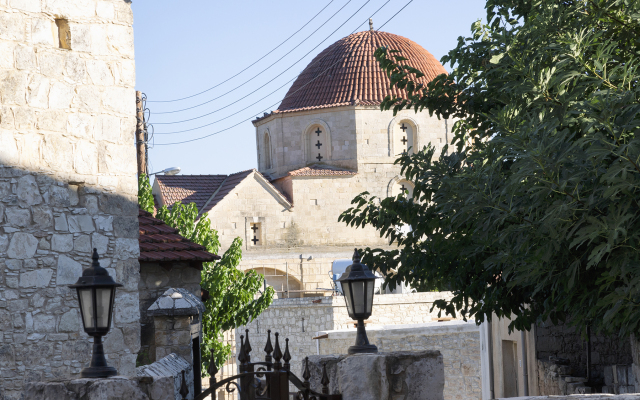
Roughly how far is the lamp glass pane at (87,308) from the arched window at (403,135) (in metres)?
31.0

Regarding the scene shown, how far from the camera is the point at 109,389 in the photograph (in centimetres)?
329

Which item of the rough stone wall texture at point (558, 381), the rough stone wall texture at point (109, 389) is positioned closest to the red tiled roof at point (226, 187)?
the rough stone wall texture at point (558, 381)

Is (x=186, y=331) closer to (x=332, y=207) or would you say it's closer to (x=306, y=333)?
(x=306, y=333)

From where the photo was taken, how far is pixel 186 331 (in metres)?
7.34

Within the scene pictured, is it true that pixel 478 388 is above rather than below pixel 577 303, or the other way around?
below

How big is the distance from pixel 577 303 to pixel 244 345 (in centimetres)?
344

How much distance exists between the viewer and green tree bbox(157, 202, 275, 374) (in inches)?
557

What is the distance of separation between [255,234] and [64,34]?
87.8ft

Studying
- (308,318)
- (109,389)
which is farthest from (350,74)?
(109,389)

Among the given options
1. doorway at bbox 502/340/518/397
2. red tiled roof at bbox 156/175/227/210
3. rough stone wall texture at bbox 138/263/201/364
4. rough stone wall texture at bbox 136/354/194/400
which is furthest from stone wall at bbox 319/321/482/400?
red tiled roof at bbox 156/175/227/210

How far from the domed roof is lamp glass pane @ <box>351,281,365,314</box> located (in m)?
30.0

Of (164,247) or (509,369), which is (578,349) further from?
(164,247)

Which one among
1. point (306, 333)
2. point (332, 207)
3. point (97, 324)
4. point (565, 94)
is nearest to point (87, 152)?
point (97, 324)

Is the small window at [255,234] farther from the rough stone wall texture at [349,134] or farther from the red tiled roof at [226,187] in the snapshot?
the rough stone wall texture at [349,134]
